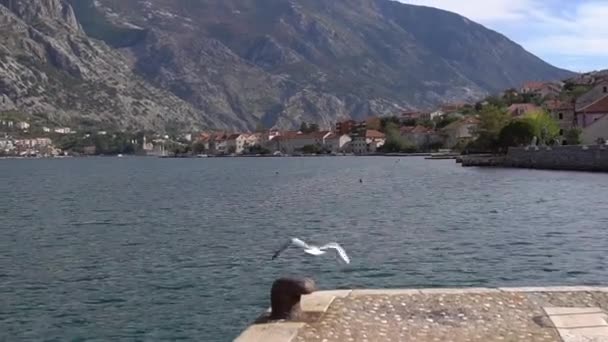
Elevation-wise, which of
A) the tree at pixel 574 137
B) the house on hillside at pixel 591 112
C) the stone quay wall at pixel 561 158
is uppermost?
the house on hillside at pixel 591 112

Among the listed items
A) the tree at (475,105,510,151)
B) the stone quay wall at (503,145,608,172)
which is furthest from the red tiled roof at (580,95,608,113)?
the stone quay wall at (503,145,608,172)

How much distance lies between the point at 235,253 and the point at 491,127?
11040 cm

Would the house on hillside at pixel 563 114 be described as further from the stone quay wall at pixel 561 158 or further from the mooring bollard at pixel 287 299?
the mooring bollard at pixel 287 299

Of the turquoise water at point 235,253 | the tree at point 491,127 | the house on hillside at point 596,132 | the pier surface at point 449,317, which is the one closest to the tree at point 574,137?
the house on hillside at point 596,132

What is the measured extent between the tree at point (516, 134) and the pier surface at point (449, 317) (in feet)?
354

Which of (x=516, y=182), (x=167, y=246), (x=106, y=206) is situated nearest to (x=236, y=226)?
(x=167, y=246)

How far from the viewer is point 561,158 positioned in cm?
9738

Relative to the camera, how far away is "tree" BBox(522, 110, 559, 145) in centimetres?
11900

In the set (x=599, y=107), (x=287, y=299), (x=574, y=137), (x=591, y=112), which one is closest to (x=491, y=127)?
(x=591, y=112)

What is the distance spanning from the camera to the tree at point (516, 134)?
118938 millimetres

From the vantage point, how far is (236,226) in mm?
39938

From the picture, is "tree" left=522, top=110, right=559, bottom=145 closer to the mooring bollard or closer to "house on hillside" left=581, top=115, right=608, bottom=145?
"house on hillside" left=581, top=115, right=608, bottom=145

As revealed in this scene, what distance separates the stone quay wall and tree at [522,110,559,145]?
719 cm

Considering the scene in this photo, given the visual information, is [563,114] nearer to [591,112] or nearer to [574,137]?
[591,112]
